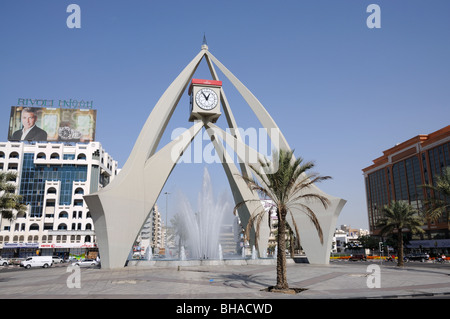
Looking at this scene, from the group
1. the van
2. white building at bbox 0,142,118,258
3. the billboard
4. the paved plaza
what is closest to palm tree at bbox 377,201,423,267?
the paved plaza

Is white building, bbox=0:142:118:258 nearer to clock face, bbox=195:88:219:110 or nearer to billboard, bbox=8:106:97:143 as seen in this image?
billboard, bbox=8:106:97:143

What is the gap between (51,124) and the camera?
70375 millimetres

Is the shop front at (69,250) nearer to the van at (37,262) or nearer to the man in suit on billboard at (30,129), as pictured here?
the man in suit on billboard at (30,129)

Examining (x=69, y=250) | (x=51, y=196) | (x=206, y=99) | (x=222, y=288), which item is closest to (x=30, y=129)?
(x=51, y=196)

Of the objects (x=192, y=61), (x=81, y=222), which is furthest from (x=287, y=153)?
(x=81, y=222)

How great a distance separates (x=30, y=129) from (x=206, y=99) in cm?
4686

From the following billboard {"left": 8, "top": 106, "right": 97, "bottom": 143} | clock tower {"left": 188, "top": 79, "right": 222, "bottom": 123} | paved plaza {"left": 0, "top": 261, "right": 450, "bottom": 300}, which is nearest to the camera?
paved plaza {"left": 0, "top": 261, "right": 450, "bottom": 300}

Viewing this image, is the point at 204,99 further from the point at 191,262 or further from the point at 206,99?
the point at 191,262

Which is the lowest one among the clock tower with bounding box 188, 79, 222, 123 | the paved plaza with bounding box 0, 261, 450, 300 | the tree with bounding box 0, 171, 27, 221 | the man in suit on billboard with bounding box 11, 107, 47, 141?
the paved plaza with bounding box 0, 261, 450, 300

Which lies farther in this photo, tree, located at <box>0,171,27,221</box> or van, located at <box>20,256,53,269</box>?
van, located at <box>20,256,53,269</box>

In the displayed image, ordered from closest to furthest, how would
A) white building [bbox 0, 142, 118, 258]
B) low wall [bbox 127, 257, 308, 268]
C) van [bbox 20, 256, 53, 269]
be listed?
1. low wall [bbox 127, 257, 308, 268]
2. van [bbox 20, 256, 53, 269]
3. white building [bbox 0, 142, 118, 258]

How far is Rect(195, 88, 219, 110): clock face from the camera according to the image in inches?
1524
